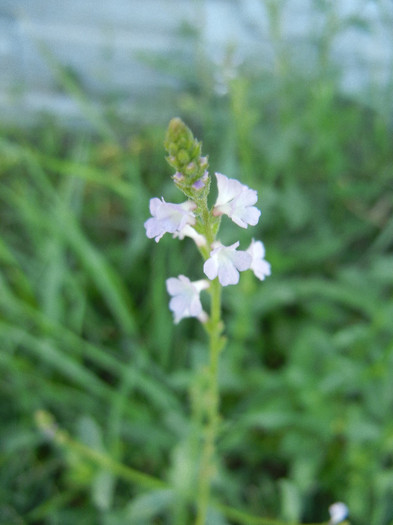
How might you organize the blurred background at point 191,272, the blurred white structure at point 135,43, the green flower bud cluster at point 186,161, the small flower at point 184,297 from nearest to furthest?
the green flower bud cluster at point 186,161 → the small flower at point 184,297 → the blurred background at point 191,272 → the blurred white structure at point 135,43

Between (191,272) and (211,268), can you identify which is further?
(191,272)

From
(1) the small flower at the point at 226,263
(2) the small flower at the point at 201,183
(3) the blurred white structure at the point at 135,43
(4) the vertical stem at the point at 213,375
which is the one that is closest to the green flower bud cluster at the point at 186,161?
(2) the small flower at the point at 201,183

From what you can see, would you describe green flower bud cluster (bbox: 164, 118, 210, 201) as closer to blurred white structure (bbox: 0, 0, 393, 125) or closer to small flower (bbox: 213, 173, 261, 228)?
small flower (bbox: 213, 173, 261, 228)

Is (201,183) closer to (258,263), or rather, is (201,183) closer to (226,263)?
(226,263)

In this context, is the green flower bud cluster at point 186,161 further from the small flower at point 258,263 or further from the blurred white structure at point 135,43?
the blurred white structure at point 135,43

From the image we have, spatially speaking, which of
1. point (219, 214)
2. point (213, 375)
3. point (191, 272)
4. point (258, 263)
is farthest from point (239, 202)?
point (191, 272)

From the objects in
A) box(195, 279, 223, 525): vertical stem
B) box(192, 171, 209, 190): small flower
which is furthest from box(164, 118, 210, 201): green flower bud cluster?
box(195, 279, 223, 525): vertical stem
